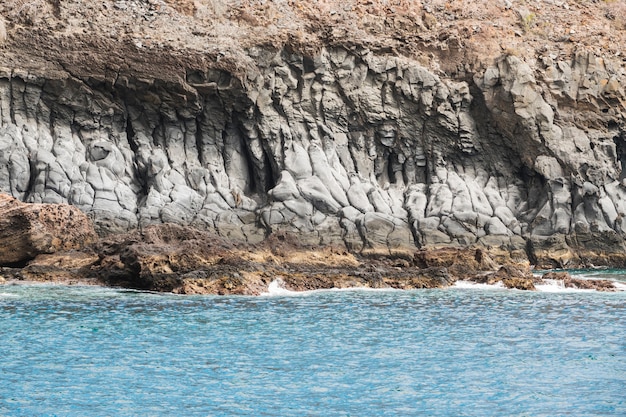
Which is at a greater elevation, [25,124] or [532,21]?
[532,21]

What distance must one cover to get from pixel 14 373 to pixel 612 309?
46.7 feet

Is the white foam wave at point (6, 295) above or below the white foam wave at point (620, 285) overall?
above

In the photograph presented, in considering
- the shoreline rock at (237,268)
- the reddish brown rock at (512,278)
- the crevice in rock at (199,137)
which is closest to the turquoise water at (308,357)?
the shoreline rock at (237,268)

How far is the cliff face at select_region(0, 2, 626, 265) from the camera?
123ft

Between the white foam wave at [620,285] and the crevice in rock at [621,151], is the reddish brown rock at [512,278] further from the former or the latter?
the crevice in rock at [621,151]

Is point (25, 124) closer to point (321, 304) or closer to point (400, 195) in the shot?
point (400, 195)

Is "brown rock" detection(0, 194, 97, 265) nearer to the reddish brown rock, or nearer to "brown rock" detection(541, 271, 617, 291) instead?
the reddish brown rock

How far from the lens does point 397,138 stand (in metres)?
43.4

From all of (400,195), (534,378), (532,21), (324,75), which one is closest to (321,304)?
(534,378)

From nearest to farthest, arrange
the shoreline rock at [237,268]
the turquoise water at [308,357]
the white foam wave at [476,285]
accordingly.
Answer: the turquoise water at [308,357] → the shoreline rock at [237,268] → the white foam wave at [476,285]

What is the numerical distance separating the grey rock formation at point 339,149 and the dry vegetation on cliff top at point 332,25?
4.35 feet

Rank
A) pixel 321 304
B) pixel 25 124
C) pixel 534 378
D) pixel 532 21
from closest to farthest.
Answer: pixel 534 378
pixel 321 304
pixel 25 124
pixel 532 21

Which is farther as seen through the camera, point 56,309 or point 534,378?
point 56,309

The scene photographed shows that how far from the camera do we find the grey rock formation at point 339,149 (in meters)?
37.3
